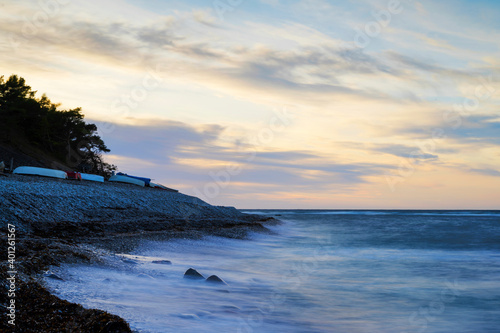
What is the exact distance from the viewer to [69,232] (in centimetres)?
1541

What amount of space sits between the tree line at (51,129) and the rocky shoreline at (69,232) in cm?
3116

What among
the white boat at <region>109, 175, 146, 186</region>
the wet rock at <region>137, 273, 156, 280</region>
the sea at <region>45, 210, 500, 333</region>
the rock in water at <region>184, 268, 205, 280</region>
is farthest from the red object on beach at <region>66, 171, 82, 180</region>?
the wet rock at <region>137, 273, 156, 280</region>

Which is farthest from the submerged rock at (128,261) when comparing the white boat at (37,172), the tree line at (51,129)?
the tree line at (51,129)

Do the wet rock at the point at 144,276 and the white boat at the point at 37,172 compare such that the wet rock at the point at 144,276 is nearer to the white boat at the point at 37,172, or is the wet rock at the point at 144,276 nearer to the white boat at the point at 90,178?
the white boat at the point at 37,172

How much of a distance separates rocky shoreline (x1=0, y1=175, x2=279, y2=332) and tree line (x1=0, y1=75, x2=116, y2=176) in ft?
102

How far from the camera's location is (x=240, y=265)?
15156 millimetres

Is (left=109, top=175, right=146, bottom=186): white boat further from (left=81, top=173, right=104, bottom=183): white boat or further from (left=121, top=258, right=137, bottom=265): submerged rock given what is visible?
(left=121, top=258, right=137, bottom=265): submerged rock

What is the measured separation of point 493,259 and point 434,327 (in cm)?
1470

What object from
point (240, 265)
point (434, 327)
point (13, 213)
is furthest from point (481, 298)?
point (13, 213)

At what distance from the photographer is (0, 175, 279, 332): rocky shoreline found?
591cm

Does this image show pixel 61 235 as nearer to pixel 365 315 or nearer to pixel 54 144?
pixel 365 315

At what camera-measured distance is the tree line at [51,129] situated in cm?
5881

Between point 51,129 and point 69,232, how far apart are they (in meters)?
51.2

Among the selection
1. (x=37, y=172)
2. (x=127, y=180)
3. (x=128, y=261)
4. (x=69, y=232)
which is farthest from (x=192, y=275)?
(x=127, y=180)
